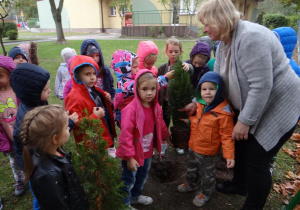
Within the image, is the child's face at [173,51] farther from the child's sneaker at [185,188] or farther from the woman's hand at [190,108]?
the child's sneaker at [185,188]

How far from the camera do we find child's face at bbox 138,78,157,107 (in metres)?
2.41

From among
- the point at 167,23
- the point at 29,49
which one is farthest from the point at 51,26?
the point at 29,49

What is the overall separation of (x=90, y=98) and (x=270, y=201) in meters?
3.02

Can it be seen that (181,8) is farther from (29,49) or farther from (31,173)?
(31,173)

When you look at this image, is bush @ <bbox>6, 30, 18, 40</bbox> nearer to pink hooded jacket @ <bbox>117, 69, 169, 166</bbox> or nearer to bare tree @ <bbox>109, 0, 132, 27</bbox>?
bare tree @ <bbox>109, 0, 132, 27</bbox>

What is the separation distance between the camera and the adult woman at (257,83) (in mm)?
1882

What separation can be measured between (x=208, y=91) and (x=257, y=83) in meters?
0.67

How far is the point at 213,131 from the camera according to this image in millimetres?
2531

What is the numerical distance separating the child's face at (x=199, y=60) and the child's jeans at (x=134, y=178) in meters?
1.85

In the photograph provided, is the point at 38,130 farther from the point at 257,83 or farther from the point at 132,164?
the point at 257,83

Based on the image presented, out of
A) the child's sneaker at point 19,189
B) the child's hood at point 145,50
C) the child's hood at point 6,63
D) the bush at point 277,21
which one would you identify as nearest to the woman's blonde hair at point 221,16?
the child's hood at point 145,50

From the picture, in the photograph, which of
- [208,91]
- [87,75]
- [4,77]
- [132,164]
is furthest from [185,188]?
[4,77]

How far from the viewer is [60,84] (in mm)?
4570

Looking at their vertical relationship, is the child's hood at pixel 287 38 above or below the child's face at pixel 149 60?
above
